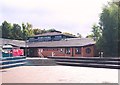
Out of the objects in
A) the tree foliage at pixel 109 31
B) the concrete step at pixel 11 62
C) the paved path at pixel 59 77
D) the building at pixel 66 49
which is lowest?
the paved path at pixel 59 77

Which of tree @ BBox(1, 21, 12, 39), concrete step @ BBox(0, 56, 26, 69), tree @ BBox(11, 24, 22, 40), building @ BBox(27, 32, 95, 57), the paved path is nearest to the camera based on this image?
the paved path

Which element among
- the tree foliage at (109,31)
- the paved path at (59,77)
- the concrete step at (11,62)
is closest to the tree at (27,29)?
the tree foliage at (109,31)

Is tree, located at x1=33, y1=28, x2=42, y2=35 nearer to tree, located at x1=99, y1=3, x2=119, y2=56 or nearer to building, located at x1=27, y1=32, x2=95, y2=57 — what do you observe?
building, located at x1=27, y1=32, x2=95, y2=57

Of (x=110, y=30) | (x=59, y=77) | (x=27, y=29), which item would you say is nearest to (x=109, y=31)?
(x=110, y=30)

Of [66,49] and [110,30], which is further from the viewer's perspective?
[66,49]

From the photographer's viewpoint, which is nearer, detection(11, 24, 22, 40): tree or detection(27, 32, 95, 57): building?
detection(27, 32, 95, 57): building

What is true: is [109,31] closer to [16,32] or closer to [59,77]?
[59,77]

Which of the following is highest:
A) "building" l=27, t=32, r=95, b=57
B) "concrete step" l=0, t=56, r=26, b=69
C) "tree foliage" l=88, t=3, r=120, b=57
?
"tree foliage" l=88, t=3, r=120, b=57

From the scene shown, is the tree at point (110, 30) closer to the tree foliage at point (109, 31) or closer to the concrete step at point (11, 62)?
the tree foliage at point (109, 31)

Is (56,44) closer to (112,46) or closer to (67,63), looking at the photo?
(112,46)

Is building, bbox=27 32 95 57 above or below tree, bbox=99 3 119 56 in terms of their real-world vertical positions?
below

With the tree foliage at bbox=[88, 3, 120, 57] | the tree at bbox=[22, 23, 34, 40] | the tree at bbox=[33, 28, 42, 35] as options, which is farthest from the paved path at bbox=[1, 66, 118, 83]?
the tree at bbox=[33, 28, 42, 35]

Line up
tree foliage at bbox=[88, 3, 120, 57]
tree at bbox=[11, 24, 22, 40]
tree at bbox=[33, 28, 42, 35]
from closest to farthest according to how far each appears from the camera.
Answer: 1. tree foliage at bbox=[88, 3, 120, 57]
2. tree at bbox=[11, 24, 22, 40]
3. tree at bbox=[33, 28, 42, 35]

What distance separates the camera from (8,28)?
7388 centimetres
